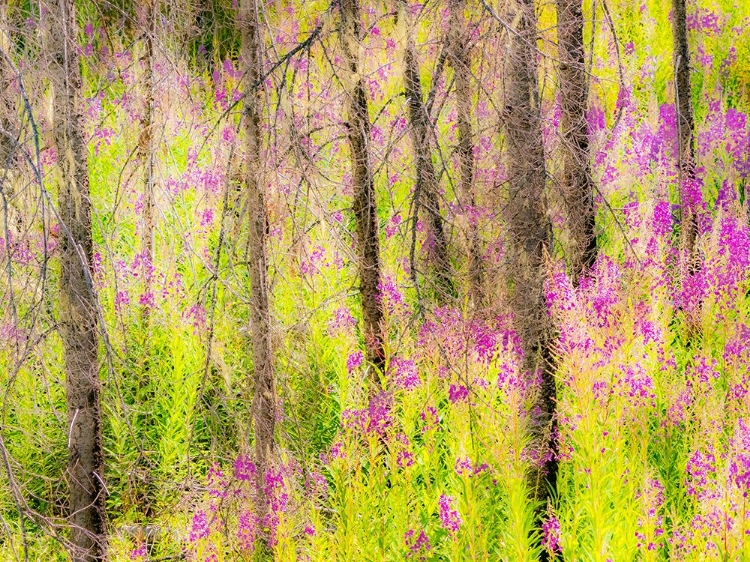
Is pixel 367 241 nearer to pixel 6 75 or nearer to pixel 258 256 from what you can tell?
pixel 258 256

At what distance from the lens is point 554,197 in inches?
187

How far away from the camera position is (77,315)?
3.91 m

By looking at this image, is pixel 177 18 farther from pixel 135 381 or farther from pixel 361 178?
pixel 135 381

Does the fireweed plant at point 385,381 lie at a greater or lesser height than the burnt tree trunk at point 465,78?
lesser

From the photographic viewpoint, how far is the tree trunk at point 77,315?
363cm

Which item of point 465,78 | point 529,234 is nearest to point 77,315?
point 465,78

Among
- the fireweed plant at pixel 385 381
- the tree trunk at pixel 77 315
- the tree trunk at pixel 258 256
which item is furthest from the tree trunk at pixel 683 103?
the tree trunk at pixel 77 315

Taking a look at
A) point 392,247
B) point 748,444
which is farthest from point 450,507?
point 392,247

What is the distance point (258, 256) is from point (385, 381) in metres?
1.19

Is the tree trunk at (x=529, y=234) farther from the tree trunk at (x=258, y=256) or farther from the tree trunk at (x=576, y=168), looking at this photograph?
the tree trunk at (x=258, y=256)

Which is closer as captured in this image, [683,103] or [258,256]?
[258,256]

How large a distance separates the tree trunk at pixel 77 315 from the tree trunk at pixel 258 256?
70 centimetres

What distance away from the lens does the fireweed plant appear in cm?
345

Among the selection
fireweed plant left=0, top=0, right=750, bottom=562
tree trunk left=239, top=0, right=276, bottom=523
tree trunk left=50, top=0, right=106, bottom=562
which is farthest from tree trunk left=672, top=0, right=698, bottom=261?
tree trunk left=50, top=0, right=106, bottom=562
